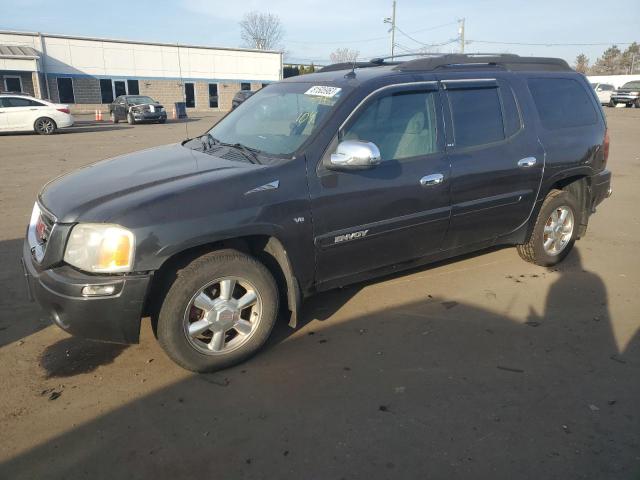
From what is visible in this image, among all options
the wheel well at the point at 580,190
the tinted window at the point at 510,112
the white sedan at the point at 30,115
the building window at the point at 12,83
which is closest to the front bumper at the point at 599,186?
the wheel well at the point at 580,190

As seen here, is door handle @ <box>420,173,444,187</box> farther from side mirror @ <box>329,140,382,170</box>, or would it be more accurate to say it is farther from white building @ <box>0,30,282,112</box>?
white building @ <box>0,30,282,112</box>

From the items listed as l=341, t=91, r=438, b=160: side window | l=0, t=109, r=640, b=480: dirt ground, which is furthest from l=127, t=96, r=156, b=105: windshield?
l=341, t=91, r=438, b=160: side window

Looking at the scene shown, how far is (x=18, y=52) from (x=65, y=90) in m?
4.05

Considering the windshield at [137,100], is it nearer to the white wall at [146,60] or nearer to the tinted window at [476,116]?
the white wall at [146,60]

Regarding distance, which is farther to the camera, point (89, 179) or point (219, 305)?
point (89, 179)

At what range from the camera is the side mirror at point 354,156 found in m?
3.24

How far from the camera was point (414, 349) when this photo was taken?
138 inches

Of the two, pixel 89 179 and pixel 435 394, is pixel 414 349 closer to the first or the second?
pixel 435 394

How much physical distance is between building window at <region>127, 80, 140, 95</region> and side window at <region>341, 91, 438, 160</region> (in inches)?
1584

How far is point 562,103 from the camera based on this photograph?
4844mm

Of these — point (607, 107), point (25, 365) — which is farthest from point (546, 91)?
point (607, 107)

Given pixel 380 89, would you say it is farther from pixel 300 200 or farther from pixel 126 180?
pixel 126 180

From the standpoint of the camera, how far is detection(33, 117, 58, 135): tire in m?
19.5

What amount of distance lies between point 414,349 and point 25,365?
8.64 feet
